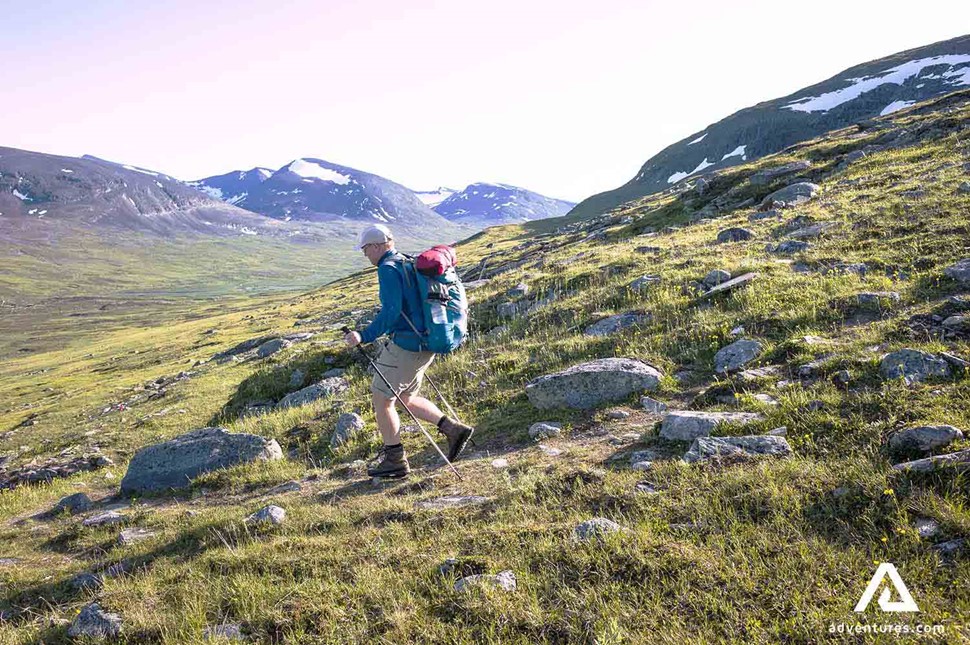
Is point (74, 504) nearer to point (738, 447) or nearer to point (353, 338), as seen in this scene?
point (353, 338)

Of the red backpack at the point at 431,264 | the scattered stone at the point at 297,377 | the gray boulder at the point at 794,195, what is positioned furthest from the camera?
the gray boulder at the point at 794,195

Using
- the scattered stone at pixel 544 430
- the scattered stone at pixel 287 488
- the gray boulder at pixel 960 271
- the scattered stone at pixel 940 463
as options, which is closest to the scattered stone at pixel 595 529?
the scattered stone at pixel 940 463

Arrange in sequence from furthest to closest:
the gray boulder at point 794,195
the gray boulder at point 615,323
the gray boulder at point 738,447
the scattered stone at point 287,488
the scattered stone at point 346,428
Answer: the gray boulder at point 794,195 < the gray boulder at point 615,323 < the scattered stone at point 346,428 < the scattered stone at point 287,488 < the gray boulder at point 738,447

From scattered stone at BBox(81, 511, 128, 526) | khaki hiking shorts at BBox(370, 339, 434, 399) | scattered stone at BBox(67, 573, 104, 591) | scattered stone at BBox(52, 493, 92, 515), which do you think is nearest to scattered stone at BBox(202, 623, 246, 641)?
scattered stone at BBox(67, 573, 104, 591)

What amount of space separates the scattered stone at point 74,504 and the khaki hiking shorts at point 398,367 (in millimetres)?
6416

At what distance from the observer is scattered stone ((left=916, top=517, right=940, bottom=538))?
375cm

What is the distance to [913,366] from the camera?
20.5 ft

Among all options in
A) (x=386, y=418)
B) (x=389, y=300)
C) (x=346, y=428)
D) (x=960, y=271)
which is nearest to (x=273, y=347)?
(x=346, y=428)

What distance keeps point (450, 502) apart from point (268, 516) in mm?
2483

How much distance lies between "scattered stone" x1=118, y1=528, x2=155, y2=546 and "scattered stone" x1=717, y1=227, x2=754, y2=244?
18.2 m

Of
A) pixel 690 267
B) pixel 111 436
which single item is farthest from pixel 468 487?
pixel 111 436

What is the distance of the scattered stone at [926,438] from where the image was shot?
4.66 metres

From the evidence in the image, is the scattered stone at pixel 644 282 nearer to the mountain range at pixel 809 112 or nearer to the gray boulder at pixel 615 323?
the gray boulder at pixel 615 323

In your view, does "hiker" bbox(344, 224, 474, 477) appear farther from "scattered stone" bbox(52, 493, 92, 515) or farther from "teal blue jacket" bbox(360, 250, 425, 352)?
"scattered stone" bbox(52, 493, 92, 515)
